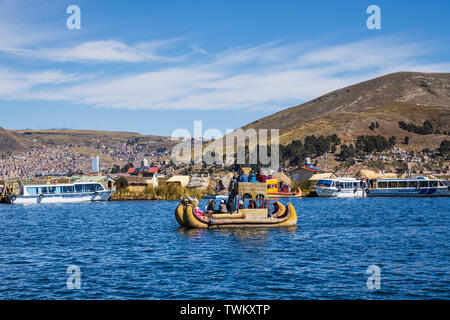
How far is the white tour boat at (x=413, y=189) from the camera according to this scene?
97250 millimetres

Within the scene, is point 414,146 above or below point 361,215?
above

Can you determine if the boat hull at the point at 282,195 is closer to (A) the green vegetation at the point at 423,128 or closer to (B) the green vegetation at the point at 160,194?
(B) the green vegetation at the point at 160,194

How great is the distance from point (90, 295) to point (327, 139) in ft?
542

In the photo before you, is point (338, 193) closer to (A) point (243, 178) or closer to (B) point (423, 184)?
(B) point (423, 184)

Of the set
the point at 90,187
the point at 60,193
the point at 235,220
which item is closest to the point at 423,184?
the point at 90,187

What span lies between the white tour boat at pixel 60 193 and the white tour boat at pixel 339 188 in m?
37.2

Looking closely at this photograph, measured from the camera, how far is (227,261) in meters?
27.8

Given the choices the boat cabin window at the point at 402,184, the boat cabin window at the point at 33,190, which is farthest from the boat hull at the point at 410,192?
the boat cabin window at the point at 33,190

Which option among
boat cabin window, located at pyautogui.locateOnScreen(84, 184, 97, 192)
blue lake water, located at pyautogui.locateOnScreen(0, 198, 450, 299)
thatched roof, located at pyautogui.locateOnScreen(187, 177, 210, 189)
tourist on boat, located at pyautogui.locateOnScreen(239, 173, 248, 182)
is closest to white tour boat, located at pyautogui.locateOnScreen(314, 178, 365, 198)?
thatched roof, located at pyautogui.locateOnScreen(187, 177, 210, 189)

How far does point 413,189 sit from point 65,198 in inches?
2397

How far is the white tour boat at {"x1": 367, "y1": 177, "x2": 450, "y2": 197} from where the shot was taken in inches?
3829

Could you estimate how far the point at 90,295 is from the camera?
68.4 ft
